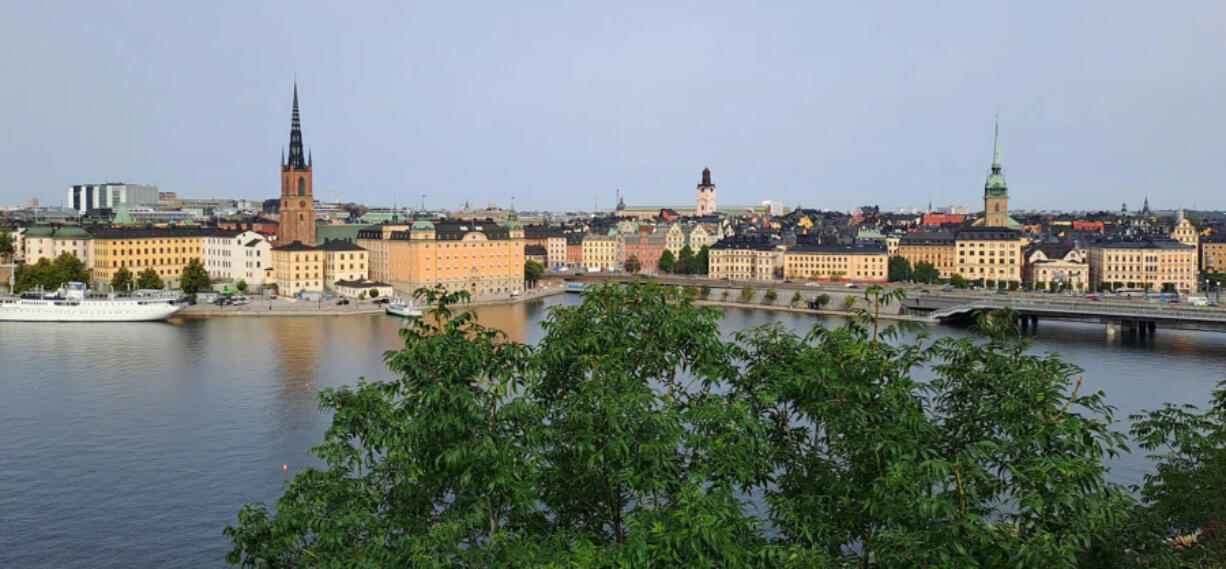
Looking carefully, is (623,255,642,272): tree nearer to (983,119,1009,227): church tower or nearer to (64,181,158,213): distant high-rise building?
(983,119,1009,227): church tower

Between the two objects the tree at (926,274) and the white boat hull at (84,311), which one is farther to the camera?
the tree at (926,274)

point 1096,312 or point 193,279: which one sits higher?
point 193,279

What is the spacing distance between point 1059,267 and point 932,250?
6529 mm

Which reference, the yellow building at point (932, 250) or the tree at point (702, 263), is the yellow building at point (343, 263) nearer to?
the tree at point (702, 263)

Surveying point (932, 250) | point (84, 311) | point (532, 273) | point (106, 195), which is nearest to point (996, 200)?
point (932, 250)

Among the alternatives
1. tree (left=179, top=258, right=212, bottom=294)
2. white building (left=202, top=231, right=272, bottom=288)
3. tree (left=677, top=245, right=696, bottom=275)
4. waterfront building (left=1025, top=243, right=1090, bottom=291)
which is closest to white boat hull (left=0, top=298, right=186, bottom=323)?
tree (left=179, top=258, right=212, bottom=294)

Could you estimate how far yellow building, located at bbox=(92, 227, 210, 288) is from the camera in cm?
4616

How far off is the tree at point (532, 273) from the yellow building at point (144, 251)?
14.1 m

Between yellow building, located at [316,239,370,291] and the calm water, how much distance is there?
11.4 metres

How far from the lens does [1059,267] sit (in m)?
50.4

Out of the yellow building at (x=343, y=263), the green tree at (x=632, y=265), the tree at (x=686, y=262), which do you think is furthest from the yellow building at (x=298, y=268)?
the green tree at (x=632, y=265)

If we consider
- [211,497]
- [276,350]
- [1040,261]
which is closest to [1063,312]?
[1040,261]

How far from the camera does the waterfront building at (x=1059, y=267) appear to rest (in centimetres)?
4981

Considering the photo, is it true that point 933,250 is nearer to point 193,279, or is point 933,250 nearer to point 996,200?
point 996,200
